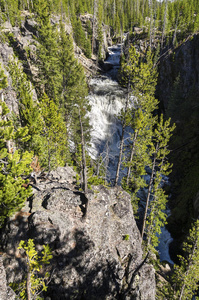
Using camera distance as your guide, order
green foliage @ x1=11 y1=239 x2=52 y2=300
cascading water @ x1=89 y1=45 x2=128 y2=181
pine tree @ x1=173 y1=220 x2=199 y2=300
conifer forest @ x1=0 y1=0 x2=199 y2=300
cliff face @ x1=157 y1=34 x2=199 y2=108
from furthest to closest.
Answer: cliff face @ x1=157 y1=34 x2=199 y2=108 → cascading water @ x1=89 y1=45 x2=128 y2=181 → pine tree @ x1=173 y1=220 x2=199 y2=300 → conifer forest @ x1=0 y1=0 x2=199 y2=300 → green foliage @ x1=11 y1=239 x2=52 y2=300

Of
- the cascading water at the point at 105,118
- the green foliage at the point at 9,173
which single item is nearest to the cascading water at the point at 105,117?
the cascading water at the point at 105,118

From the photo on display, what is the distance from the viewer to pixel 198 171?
2247 centimetres

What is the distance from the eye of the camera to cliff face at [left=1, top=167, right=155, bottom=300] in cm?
859

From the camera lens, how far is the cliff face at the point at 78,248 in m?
8.59

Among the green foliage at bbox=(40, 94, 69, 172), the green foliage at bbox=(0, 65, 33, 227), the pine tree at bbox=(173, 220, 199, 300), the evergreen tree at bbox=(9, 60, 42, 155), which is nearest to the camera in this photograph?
the green foliage at bbox=(0, 65, 33, 227)

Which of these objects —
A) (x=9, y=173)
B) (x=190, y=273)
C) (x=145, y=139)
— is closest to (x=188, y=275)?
(x=190, y=273)

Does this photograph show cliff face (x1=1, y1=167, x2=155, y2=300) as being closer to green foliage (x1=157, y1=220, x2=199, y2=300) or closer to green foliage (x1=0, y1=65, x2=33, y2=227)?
green foliage (x1=0, y1=65, x2=33, y2=227)

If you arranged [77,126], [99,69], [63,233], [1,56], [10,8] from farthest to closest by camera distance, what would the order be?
[99,69] < [10,8] < [77,126] < [1,56] < [63,233]

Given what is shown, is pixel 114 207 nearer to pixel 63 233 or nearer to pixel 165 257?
pixel 63 233

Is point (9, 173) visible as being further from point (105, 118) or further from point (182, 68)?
point (182, 68)

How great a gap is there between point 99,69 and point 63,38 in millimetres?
32591

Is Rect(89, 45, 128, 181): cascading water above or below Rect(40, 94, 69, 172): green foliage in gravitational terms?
below

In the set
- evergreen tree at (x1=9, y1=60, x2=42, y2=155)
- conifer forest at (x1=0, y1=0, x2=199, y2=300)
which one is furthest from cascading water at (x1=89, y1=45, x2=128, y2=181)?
evergreen tree at (x1=9, y1=60, x2=42, y2=155)

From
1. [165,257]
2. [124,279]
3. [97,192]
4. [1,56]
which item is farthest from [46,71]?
[165,257]
